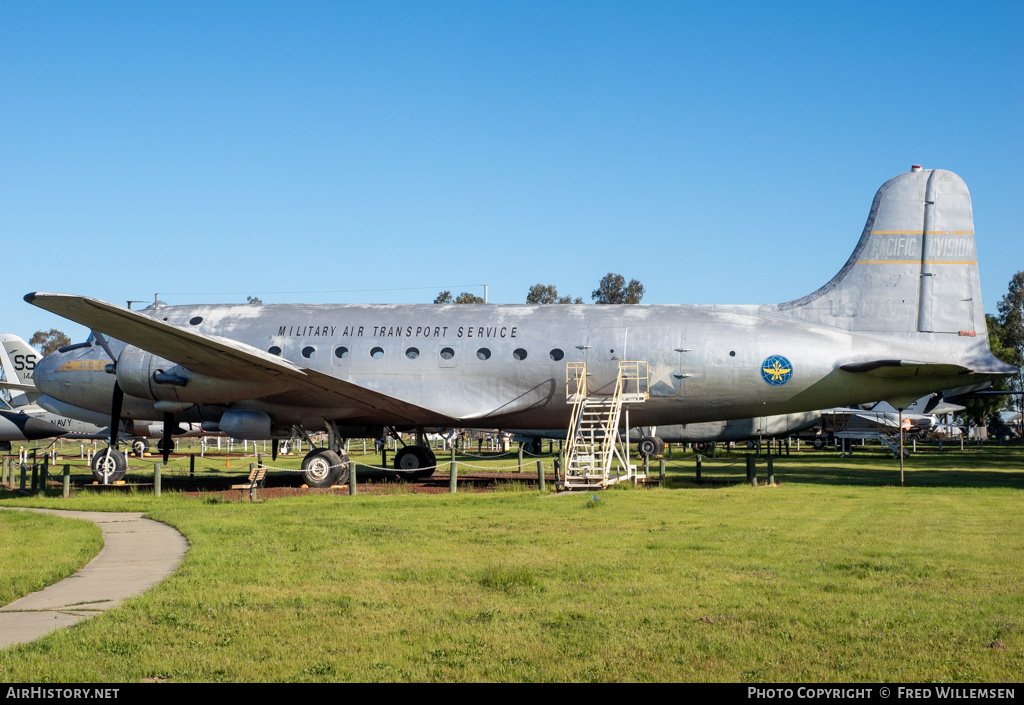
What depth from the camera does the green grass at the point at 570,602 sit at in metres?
6.85

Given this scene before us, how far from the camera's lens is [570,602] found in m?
9.18

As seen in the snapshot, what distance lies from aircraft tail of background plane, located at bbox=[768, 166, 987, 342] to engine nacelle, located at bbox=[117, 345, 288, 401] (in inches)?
558

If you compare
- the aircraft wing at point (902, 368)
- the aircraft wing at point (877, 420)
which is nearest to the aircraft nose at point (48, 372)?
the aircraft wing at point (902, 368)

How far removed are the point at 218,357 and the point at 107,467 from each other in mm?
6252

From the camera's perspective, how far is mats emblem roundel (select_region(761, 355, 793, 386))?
2305cm

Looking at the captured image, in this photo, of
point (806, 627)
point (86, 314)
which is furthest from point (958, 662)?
point (86, 314)

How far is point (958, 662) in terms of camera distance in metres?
6.78

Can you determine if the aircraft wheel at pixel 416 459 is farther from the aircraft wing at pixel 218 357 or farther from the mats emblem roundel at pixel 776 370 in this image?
the mats emblem roundel at pixel 776 370

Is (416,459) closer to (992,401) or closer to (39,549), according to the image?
(39,549)

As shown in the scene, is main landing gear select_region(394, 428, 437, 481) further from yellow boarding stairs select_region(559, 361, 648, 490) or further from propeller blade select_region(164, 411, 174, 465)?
propeller blade select_region(164, 411, 174, 465)

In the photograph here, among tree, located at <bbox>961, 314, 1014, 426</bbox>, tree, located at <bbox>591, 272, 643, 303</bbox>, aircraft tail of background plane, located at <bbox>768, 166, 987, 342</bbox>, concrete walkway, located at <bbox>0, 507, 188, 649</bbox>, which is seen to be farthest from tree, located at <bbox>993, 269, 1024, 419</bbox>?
concrete walkway, located at <bbox>0, 507, 188, 649</bbox>

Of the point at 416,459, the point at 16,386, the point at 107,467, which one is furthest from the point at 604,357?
the point at 16,386

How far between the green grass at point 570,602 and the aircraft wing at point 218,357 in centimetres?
500
